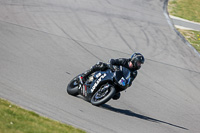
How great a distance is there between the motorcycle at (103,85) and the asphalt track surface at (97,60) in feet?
0.87

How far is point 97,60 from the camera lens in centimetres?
1445

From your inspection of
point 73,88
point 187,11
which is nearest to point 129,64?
point 73,88

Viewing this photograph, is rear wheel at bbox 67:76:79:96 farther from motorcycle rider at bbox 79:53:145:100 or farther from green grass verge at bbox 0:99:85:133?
green grass verge at bbox 0:99:85:133

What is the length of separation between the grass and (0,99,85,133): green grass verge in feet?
43.9

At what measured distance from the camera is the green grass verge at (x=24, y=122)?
6.31m

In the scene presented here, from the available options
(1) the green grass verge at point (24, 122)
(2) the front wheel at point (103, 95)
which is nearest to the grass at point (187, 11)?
(2) the front wheel at point (103, 95)

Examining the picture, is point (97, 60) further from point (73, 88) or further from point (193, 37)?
point (193, 37)

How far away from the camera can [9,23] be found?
16.1 m

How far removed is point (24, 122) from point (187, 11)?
19.9m

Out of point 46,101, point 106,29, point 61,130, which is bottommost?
point 106,29

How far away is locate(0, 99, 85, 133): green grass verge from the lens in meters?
6.31

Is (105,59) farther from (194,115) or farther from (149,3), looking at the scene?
(149,3)

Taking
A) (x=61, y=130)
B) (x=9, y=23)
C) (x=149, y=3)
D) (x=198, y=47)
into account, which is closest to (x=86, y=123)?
(x=61, y=130)

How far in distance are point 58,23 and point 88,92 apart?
8.24 metres
